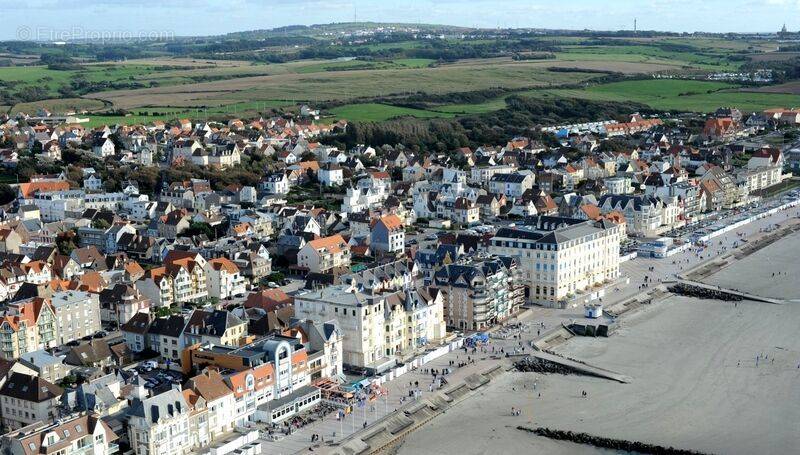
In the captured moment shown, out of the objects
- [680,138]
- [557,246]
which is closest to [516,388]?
[557,246]

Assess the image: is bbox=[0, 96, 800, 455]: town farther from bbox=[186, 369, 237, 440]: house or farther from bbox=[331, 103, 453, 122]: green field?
bbox=[331, 103, 453, 122]: green field

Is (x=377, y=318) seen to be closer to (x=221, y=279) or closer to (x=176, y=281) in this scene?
(x=221, y=279)

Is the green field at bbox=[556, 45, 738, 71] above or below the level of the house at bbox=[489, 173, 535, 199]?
above

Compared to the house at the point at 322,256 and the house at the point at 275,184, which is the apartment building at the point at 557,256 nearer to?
the house at the point at 322,256

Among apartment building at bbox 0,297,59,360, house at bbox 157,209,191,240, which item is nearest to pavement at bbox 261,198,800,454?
apartment building at bbox 0,297,59,360

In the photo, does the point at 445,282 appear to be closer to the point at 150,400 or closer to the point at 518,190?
the point at 150,400
